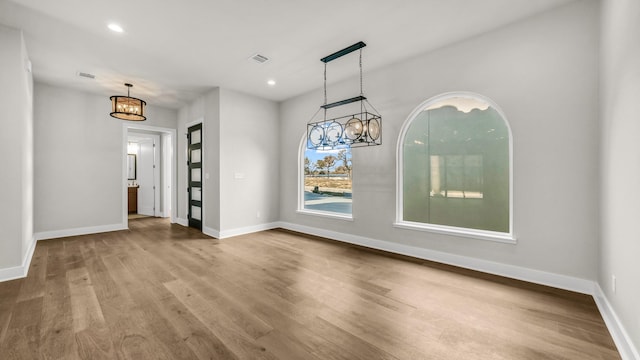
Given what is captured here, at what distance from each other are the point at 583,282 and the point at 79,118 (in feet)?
27.4

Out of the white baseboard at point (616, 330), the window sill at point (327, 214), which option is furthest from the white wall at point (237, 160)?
the white baseboard at point (616, 330)

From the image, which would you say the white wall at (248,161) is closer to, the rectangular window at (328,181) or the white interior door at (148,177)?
the rectangular window at (328,181)

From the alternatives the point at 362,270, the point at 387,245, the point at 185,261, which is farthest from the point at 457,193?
the point at 185,261

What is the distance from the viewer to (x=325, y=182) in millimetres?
5309

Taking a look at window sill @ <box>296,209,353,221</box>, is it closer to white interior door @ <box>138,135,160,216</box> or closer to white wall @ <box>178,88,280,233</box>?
white wall @ <box>178,88,280,233</box>

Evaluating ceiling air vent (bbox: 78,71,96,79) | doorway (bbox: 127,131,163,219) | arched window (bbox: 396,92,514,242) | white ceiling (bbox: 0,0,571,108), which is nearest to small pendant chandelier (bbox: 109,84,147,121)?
white ceiling (bbox: 0,0,571,108)

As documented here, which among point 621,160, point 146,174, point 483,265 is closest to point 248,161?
point 483,265

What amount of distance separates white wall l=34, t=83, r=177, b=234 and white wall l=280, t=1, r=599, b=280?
5.84 metres

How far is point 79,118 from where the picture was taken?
5.25 meters

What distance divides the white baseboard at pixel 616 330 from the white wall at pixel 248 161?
16.8 feet

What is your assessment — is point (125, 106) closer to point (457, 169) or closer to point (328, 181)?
point (328, 181)

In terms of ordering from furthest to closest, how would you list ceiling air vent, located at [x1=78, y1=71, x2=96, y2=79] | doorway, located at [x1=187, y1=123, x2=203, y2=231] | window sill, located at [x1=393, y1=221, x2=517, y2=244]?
1. doorway, located at [x1=187, y1=123, x2=203, y2=231]
2. ceiling air vent, located at [x1=78, y1=71, x2=96, y2=79]
3. window sill, located at [x1=393, y1=221, x2=517, y2=244]

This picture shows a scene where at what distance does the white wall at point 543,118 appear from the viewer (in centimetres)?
260

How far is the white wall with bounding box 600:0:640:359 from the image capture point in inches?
65.4
